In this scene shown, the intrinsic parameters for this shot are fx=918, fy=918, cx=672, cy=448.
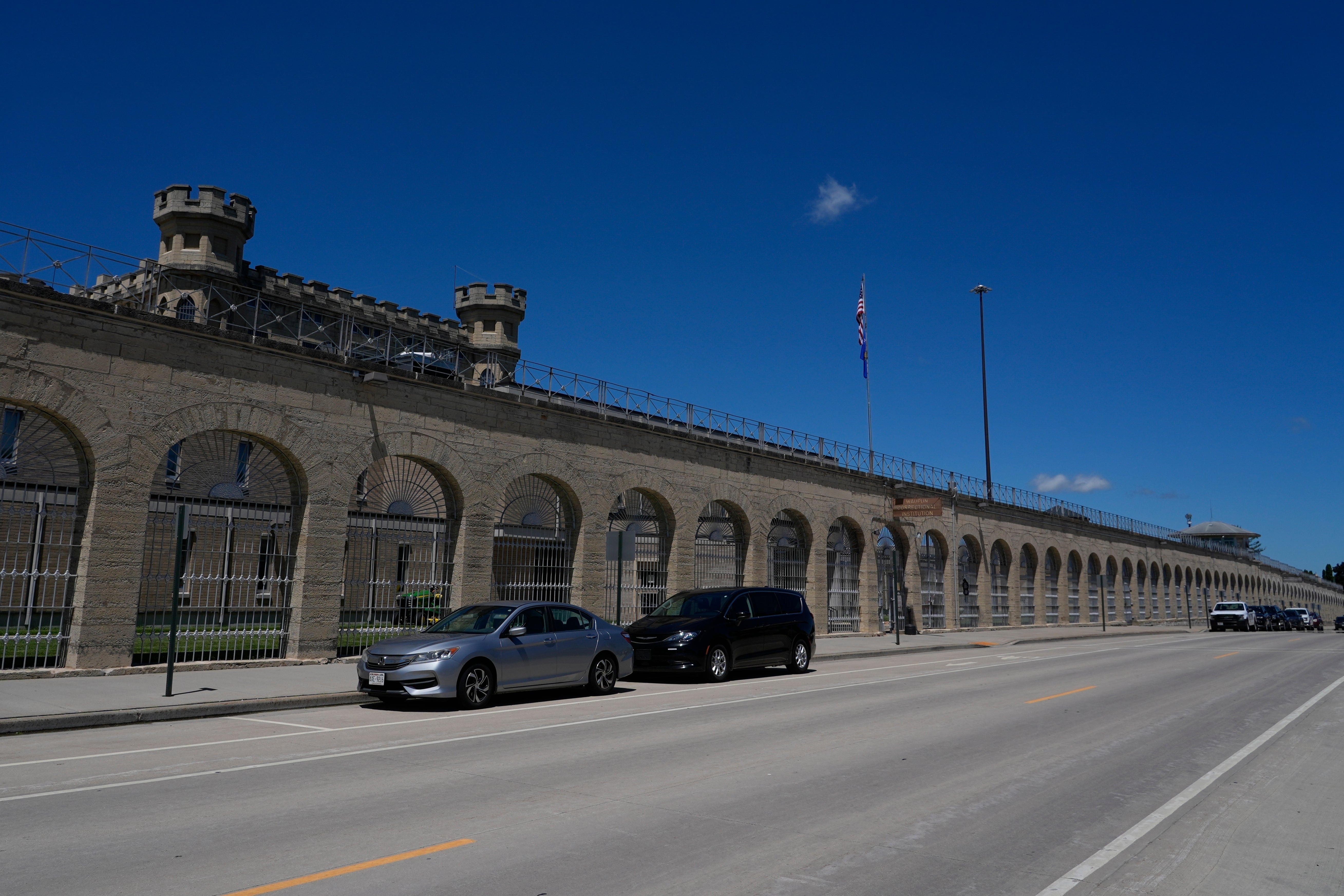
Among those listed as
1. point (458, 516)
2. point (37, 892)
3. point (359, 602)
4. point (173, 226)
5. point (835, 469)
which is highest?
point (173, 226)

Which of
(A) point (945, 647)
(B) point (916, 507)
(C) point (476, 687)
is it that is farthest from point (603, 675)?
(B) point (916, 507)

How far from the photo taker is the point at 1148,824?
6480mm

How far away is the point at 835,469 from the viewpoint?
31.0 metres

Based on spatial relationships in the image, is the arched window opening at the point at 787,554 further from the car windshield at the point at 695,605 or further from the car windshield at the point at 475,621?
the car windshield at the point at 475,621

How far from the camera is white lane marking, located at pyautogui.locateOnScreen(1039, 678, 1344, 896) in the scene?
5172 mm

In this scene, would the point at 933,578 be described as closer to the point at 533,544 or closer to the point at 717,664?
the point at 533,544

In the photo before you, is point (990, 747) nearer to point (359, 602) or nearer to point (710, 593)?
point (710, 593)

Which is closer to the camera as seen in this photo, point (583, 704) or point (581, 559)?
point (583, 704)

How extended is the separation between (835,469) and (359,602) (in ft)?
56.6

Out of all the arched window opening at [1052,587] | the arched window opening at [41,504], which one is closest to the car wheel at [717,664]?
the arched window opening at [41,504]

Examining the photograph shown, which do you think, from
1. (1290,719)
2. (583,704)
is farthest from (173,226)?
(1290,719)

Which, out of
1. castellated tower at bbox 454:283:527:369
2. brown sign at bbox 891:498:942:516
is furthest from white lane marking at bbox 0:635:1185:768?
castellated tower at bbox 454:283:527:369

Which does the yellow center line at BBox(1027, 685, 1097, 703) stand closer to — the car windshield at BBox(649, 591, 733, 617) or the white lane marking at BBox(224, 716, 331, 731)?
the car windshield at BBox(649, 591, 733, 617)

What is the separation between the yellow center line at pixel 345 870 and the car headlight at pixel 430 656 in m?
6.59
